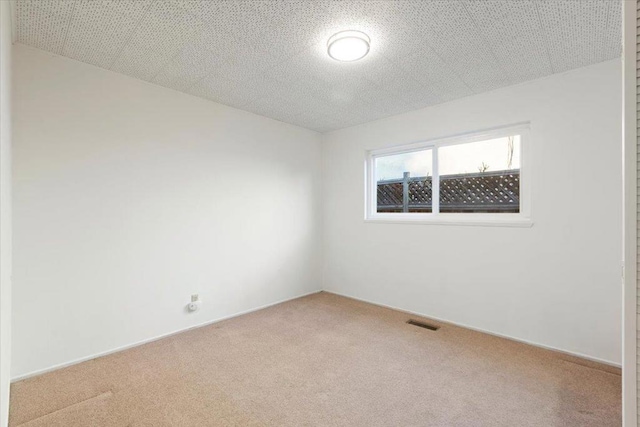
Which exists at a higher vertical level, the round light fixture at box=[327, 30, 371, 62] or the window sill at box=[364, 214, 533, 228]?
the round light fixture at box=[327, 30, 371, 62]

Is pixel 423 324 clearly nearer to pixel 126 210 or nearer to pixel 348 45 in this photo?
pixel 348 45

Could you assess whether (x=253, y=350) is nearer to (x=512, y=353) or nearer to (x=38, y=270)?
(x=38, y=270)

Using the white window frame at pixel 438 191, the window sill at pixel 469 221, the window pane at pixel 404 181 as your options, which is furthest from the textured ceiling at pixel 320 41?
the window sill at pixel 469 221

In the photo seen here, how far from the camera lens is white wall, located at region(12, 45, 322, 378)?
2090 mm

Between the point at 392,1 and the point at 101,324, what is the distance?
3.13 m

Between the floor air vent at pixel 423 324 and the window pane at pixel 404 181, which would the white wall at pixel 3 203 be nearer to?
the floor air vent at pixel 423 324

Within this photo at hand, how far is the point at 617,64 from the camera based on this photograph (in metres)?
2.21

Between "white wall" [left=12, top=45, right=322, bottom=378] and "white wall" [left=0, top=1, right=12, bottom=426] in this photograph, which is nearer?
"white wall" [left=0, top=1, right=12, bottom=426]

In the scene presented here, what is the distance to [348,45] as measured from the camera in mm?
1980

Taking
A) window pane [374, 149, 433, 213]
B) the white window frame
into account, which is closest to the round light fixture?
the white window frame

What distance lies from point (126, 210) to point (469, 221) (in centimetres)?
325

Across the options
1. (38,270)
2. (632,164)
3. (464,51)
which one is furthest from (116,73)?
(632,164)

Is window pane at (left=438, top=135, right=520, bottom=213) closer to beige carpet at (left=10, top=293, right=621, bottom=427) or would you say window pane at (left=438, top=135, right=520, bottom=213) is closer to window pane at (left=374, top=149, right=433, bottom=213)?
window pane at (left=374, top=149, right=433, bottom=213)

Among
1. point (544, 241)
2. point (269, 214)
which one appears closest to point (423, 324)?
point (544, 241)
